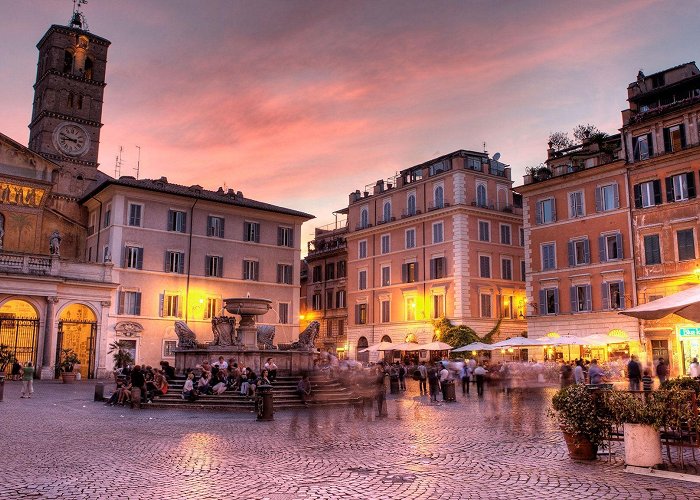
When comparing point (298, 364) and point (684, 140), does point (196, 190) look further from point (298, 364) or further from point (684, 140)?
point (684, 140)

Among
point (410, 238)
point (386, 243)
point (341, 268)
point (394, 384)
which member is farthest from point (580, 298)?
point (341, 268)

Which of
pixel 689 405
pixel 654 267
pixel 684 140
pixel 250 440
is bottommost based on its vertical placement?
pixel 250 440

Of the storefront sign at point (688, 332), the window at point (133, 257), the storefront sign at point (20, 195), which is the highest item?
the storefront sign at point (20, 195)

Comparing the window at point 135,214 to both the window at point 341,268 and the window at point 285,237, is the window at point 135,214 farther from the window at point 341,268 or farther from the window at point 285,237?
the window at point 341,268

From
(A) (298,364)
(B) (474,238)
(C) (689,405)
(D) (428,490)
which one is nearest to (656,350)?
(B) (474,238)

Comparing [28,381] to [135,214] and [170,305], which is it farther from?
[135,214]

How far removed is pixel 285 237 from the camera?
48.9 meters

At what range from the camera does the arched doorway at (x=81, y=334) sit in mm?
37562

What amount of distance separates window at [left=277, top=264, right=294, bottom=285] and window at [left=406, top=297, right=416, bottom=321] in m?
9.68

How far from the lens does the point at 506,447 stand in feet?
37.5

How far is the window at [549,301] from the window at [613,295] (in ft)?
10.7

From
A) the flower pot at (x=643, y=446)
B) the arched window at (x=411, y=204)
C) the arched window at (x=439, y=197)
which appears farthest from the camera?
the arched window at (x=411, y=204)

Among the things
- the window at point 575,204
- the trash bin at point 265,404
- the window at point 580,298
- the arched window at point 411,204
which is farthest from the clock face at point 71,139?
the trash bin at point 265,404

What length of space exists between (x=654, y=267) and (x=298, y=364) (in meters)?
22.7
